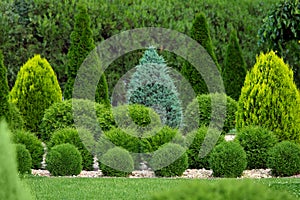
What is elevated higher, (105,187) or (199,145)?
(199,145)

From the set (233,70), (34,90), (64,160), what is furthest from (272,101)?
(233,70)

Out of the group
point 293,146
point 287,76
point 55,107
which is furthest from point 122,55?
point 293,146

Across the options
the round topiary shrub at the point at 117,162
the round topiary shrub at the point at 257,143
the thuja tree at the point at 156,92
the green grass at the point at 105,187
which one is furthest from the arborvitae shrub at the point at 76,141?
the round topiary shrub at the point at 257,143

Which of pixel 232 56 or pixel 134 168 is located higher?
pixel 232 56

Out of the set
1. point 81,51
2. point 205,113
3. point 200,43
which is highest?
point 200,43

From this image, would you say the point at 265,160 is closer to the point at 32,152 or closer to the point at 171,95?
the point at 171,95

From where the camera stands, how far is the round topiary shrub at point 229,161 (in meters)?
7.38

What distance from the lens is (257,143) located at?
26.5ft

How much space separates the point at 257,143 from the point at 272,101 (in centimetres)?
83

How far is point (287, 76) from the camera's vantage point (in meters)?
8.68

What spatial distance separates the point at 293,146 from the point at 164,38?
732cm

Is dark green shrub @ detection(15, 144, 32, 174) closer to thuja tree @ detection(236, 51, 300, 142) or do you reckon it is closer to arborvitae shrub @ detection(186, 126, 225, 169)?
arborvitae shrub @ detection(186, 126, 225, 169)

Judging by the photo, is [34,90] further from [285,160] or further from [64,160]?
[285,160]

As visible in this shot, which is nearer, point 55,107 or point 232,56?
point 55,107
